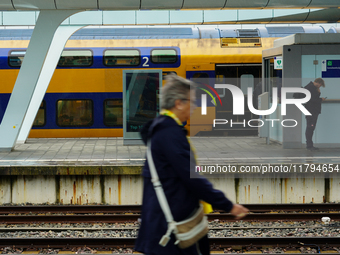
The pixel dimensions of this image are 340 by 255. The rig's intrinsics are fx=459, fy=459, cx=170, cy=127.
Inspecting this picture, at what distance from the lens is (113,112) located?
45.0 feet

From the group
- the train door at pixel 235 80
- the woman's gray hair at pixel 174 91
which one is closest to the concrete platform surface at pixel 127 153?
the train door at pixel 235 80

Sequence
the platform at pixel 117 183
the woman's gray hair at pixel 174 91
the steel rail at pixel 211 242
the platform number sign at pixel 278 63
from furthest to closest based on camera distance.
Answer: the platform number sign at pixel 278 63
the platform at pixel 117 183
the steel rail at pixel 211 242
the woman's gray hair at pixel 174 91

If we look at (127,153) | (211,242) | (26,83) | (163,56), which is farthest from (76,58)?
(211,242)

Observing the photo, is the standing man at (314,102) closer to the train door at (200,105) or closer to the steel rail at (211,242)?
the train door at (200,105)

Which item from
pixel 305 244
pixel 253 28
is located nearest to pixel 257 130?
pixel 253 28

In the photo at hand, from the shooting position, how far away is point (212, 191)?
2.49 meters

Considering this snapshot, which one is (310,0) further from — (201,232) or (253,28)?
(201,232)

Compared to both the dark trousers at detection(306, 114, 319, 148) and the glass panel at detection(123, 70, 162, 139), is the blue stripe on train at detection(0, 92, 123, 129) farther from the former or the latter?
the dark trousers at detection(306, 114, 319, 148)

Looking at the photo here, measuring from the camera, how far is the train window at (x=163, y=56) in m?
13.5

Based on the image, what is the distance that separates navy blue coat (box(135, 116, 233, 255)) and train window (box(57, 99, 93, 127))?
11.3 metres

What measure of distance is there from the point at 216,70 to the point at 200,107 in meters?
1.20

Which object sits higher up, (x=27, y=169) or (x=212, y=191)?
(x=212, y=191)

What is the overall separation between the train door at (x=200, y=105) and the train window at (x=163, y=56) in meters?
0.58

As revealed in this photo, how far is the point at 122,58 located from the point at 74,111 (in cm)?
212
